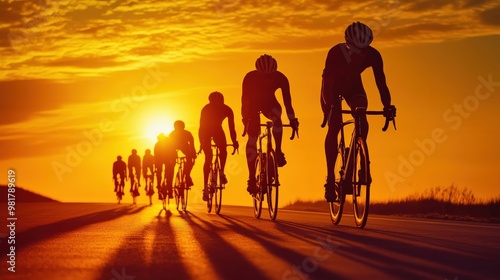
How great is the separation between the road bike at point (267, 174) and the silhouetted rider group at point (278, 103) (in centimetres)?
12

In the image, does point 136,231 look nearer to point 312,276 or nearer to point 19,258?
point 19,258

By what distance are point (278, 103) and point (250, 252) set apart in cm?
821

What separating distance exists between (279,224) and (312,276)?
24.8 feet

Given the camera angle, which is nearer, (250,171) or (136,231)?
(136,231)

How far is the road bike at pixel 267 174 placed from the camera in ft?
55.7

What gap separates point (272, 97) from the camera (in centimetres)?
1780

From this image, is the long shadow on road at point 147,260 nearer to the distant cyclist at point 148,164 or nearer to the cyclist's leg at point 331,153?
the cyclist's leg at point 331,153

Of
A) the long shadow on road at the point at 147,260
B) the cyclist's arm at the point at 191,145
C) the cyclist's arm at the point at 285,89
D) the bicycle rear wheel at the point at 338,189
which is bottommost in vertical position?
the long shadow on road at the point at 147,260

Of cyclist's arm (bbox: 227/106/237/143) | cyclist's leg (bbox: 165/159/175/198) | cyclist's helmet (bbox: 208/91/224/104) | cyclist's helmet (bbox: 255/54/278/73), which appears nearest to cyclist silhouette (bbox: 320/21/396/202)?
cyclist's helmet (bbox: 255/54/278/73)

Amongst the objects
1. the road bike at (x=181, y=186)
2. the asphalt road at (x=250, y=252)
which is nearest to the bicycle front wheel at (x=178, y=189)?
the road bike at (x=181, y=186)

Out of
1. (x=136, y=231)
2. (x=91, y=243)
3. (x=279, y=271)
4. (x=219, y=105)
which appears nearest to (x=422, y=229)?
(x=136, y=231)

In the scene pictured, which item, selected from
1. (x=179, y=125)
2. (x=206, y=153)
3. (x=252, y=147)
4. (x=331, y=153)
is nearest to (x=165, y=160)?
(x=179, y=125)

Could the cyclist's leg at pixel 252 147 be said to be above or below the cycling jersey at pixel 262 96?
below

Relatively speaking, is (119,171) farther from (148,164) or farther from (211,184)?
(211,184)
